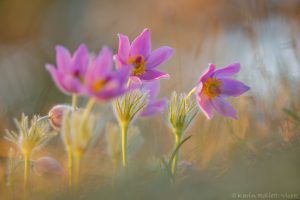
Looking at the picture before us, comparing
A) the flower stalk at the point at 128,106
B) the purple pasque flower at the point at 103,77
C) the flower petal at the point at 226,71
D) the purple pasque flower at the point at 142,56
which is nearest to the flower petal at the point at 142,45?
the purple pasque flower at the point at 142,56

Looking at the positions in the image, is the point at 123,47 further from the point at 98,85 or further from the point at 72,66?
the point at 98,85

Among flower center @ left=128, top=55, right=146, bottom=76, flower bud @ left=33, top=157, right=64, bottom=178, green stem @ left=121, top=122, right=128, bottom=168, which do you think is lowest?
flower bud @ left=33, top=157, right=64, bottom=178

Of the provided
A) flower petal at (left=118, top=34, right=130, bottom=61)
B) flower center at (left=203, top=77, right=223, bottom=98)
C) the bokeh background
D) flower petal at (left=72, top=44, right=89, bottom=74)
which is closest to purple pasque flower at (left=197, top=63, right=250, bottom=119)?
flower center at (left=203, top=77, right=223, bottom=98)

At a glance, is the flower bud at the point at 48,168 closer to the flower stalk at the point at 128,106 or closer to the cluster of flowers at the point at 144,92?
the cluster of flowers at the point at 144,92

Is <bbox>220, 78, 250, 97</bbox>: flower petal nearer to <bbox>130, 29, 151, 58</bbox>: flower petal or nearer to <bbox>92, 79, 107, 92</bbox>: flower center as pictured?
<bbox>130, 29, 151, 58</bbox>: flower petal

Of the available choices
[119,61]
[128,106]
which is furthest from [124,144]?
[119,61]
